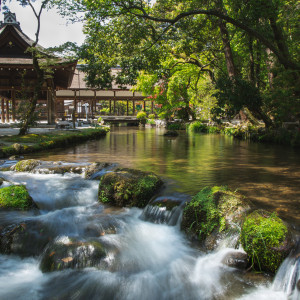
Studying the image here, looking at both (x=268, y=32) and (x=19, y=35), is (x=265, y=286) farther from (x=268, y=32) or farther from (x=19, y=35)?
(x=19, y=35)

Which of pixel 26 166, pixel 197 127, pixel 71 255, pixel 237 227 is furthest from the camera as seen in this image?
pixel 197 127

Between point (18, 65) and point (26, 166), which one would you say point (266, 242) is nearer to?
point (26, 166)

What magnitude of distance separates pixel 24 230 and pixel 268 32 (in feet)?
46.4

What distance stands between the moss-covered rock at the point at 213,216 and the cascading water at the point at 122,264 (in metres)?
0.25

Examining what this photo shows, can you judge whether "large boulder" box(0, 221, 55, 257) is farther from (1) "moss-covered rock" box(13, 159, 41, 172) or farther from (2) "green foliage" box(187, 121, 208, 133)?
(2) "green foliage" box(187, 121, 208, 133)

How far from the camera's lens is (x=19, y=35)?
2048 centimetres

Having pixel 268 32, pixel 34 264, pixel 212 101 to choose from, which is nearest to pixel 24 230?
pixel 34 264

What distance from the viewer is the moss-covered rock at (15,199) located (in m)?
6.03

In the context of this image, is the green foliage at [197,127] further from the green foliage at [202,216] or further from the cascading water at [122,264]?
the green foliage at [202,216]

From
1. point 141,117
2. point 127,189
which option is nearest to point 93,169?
point 127,189

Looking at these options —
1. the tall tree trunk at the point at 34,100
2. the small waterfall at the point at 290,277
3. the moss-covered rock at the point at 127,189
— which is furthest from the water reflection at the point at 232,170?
the tall tree trunk at the point at 34,100

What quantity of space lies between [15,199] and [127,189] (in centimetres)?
226

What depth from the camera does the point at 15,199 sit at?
241 inches

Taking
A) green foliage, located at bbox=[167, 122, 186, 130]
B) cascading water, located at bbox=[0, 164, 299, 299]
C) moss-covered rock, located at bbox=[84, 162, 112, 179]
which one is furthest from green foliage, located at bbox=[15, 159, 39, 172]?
green foliage, located at bbox=[167, 122, 186, 130]
